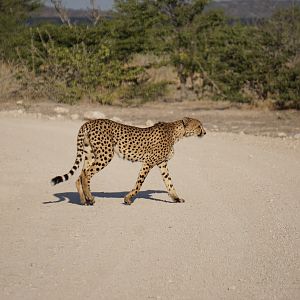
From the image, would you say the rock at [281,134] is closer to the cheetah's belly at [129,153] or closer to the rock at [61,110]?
the rock at [61,110]

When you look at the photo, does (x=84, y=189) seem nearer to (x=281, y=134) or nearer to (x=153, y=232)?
(x=153, y=232)

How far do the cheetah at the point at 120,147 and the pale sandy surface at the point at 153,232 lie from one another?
327 millimetres

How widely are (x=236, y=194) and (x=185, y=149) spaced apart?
14.1 ft

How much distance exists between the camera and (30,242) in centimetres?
747

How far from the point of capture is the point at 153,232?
790 centimetres

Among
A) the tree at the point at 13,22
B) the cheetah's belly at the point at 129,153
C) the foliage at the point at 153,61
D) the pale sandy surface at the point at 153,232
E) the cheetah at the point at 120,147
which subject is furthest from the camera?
the tree at the point at 13,22

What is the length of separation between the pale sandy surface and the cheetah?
0.33 meters

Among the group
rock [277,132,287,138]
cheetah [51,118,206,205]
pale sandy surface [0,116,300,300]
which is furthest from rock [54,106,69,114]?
cheetah [51,118,206,205]

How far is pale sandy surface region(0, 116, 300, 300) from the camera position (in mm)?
6102

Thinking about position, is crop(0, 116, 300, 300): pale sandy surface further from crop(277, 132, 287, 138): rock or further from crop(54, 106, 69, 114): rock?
crop(54, 106, 69, 114): rock

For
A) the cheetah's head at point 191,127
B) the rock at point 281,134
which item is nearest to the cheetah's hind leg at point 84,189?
the cheetah's head at point 191,127

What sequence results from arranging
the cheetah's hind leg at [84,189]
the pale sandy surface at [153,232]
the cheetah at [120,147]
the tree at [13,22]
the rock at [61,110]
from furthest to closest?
the tree at [13,22] < the rock at [61,110] < the cheetah at [120,147] < the cheetah's hind leg at [84,189] < the pale sandy surface at [153,232]

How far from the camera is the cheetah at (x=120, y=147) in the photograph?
9.70m

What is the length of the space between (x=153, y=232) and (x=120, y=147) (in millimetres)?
2168
